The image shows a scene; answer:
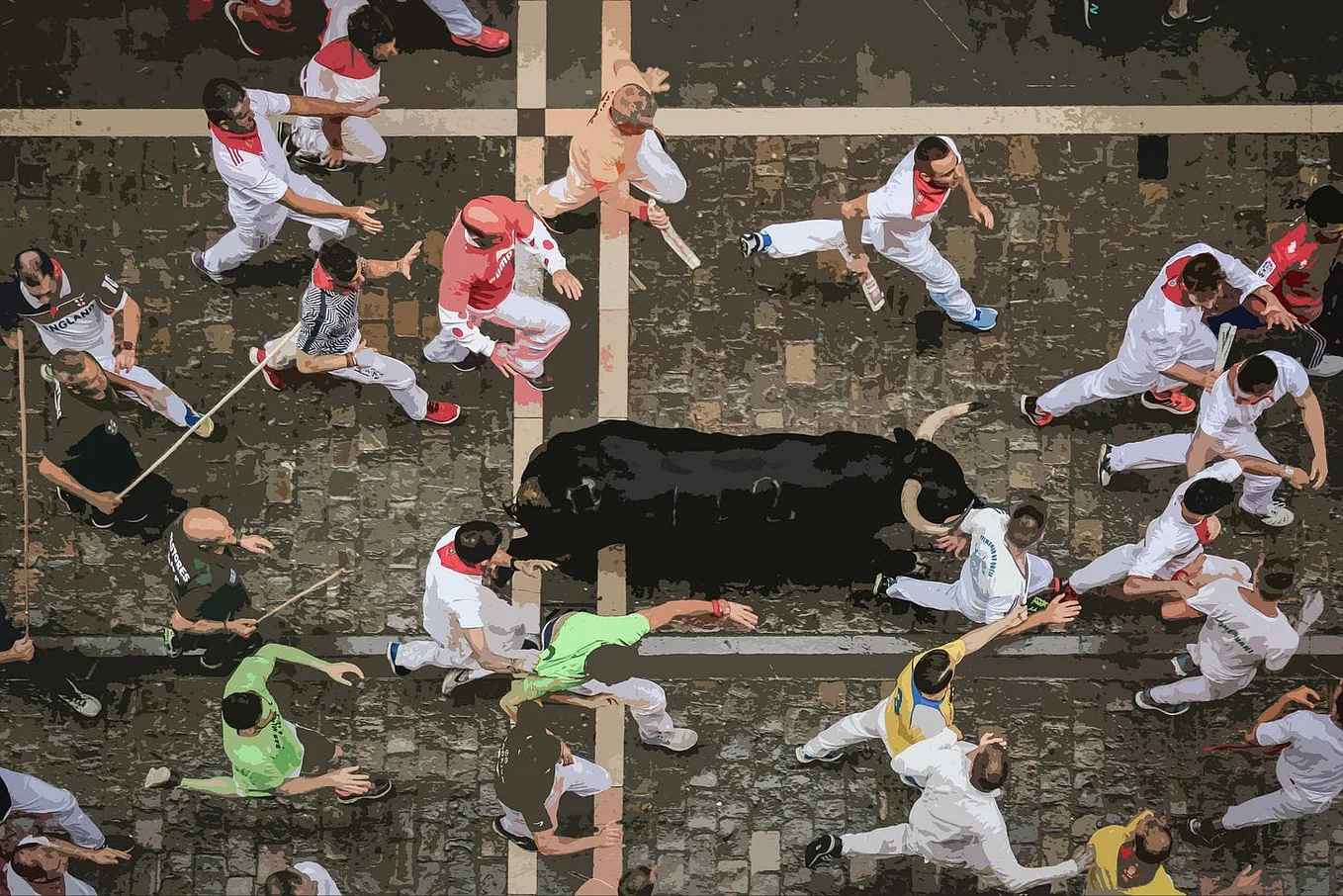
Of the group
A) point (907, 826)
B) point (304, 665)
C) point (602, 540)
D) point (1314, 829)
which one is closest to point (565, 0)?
point (602, 540)

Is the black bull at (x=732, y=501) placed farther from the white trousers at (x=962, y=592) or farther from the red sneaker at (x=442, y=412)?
the red sneaker at (x=442, y=412)

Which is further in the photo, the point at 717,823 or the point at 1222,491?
the point at 717,823

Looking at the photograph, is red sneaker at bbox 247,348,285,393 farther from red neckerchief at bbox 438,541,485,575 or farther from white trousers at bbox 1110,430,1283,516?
white trousers at bbox 1110,430,1283,516

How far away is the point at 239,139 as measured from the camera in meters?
6.84

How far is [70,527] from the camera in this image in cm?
718

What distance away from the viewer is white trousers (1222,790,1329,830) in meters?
7.03

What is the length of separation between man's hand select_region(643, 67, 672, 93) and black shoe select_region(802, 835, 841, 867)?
16.3 ft

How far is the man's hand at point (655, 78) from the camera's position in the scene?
23.2 feet

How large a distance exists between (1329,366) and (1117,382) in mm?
1437

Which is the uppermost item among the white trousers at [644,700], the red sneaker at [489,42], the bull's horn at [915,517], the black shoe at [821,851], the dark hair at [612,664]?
the red sneaker at [489,42]

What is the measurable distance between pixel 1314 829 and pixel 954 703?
8.23 feet

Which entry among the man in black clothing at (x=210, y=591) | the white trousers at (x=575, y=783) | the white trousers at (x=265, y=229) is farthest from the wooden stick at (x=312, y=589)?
the white trousers at (x=265, y=229)

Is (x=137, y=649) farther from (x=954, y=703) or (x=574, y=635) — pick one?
(x=954, y=703)

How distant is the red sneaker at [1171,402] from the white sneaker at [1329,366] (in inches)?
33.2
